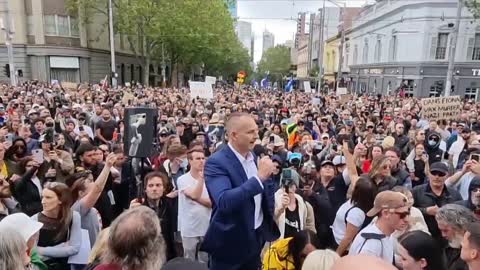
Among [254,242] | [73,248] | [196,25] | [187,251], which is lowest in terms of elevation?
[187,251]

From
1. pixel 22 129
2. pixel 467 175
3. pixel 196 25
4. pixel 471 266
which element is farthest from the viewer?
pixel 196 25

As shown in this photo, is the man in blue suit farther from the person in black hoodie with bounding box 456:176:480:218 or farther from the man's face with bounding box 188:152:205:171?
the person in black hoodie with bounding box 456:176:480:218

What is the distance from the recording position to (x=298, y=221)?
13.3ft

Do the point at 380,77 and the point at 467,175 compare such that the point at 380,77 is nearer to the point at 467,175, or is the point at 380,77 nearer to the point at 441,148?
the point at 441,148

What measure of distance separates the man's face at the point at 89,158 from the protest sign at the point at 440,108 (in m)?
8.27

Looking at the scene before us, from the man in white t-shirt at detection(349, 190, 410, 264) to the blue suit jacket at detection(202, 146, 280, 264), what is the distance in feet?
2.32

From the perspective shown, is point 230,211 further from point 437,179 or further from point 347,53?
point 347,53

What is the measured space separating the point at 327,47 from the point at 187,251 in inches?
2783

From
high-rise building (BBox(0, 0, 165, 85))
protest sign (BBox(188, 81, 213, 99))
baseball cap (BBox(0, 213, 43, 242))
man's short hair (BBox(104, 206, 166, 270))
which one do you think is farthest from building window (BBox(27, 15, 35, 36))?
man's short hair (BBox(104, 206, 166, 270))

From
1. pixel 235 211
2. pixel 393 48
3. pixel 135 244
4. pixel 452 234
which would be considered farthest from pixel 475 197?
pixel 393 48

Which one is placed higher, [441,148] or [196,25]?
[196,25]

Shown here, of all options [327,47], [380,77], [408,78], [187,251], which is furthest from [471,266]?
[327,47]

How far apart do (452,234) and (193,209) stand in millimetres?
2356

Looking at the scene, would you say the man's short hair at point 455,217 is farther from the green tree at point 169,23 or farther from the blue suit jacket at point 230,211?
the green tree at point 169,23
